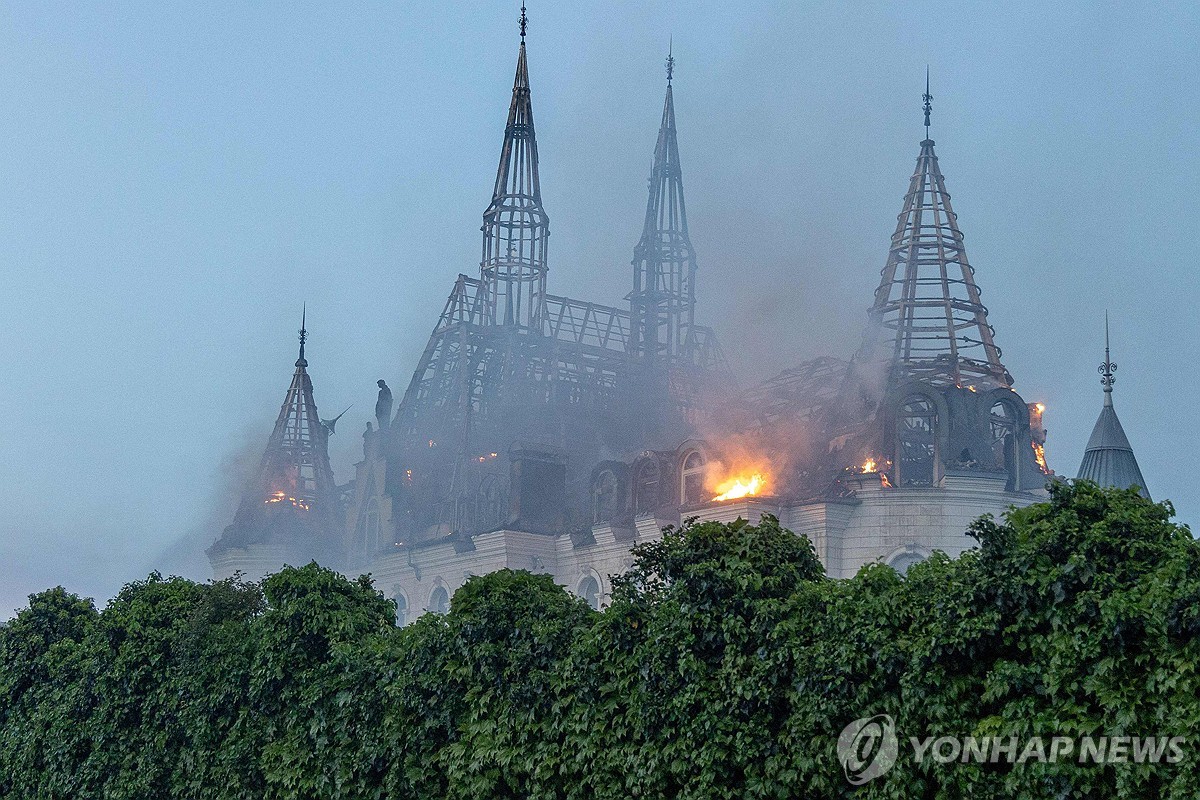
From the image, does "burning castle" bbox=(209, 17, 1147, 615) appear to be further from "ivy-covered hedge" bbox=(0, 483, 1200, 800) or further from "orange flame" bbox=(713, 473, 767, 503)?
"ivy-covered hedge" bbox=(0, 483, 1200, 800)

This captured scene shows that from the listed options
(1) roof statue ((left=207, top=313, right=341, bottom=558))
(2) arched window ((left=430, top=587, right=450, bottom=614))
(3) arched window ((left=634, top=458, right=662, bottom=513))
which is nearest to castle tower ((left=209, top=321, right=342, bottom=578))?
(1) roof statue ((left=207, top=313, right=341, bottom=558))

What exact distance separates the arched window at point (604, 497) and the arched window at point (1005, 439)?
17.7 metres

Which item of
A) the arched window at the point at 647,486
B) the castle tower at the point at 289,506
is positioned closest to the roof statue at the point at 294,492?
the castle tower at the point at 289,506

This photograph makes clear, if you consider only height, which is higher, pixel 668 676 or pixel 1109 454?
pixel 1109 454

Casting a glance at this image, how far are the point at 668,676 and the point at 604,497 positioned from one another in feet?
143

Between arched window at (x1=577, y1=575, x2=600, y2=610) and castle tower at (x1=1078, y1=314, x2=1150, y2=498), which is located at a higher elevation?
castle tower at (x1=1078, y1=314, x2=1150, y2=498)

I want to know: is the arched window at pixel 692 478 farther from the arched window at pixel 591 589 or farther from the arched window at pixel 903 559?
the arched window at pixel 903 559

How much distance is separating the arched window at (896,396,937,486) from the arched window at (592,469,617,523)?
46.5 feet

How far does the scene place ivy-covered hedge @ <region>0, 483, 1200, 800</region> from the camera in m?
17.3

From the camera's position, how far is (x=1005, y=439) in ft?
186

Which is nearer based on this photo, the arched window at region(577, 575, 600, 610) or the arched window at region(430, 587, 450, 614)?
the arched window at region(577, 575, 600, 610)

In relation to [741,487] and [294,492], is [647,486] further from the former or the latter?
[294,492]

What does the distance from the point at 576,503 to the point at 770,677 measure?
4869 centimetres

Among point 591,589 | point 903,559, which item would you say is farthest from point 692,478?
point 903,559
